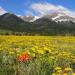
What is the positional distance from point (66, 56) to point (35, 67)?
1.74 meters

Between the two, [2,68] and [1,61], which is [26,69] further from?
[1,61]

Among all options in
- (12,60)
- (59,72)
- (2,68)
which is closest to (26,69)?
(2,68)

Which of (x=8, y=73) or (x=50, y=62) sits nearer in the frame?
(x=8, y=73)

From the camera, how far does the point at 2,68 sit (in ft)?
32.3

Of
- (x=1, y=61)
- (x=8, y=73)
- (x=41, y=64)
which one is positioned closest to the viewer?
(x=8, y=73)

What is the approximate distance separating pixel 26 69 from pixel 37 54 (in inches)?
93.0

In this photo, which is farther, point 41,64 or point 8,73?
point 41,64

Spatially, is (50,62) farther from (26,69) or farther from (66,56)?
(26,69)

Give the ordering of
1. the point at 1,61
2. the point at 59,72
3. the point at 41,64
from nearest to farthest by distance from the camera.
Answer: the point at 59,72
the point at 41,64
the point at 1,61

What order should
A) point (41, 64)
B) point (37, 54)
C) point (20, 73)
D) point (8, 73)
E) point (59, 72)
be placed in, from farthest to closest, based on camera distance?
1. point (37, 54)
2. point (41, 64)
3. point (8, 73)
4. point (20, 73)
5. point (59, 72)

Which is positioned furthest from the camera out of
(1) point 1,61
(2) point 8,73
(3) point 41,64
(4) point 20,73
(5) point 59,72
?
(1) point 1,61

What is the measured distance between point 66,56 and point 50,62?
733 millimetres

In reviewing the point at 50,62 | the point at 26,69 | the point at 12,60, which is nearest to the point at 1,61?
the point at 12,60

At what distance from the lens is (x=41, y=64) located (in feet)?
33.6
